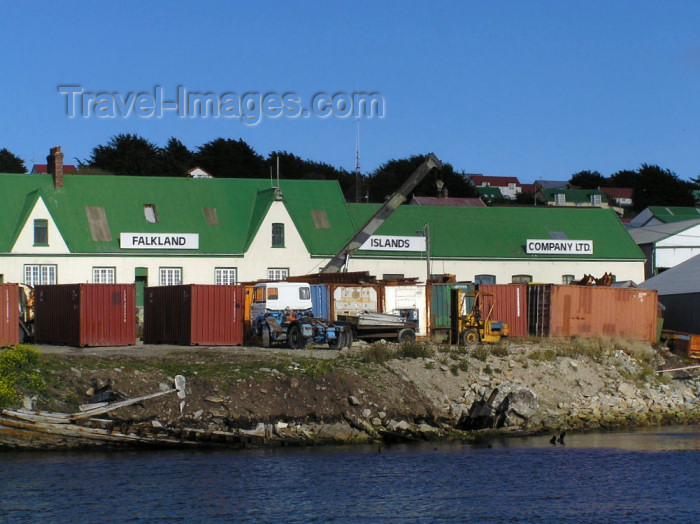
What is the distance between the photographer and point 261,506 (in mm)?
22938

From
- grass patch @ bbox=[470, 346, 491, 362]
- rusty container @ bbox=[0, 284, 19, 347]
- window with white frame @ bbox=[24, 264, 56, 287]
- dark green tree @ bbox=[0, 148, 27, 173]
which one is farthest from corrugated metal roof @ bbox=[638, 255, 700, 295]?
dark green tree @ bbox=[0, 148, 27, 173]

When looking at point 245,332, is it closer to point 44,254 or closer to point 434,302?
point 434,302

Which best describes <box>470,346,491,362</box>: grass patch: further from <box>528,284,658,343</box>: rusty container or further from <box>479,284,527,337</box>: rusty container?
<box>528,284,658,343</box>: rusty container

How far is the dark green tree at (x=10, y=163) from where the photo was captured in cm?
11956

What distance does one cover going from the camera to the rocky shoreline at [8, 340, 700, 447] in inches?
1178

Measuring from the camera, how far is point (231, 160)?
11694 centimetres

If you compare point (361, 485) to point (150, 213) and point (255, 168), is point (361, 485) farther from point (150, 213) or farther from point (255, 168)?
point (255, 168)

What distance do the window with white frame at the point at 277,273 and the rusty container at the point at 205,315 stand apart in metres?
17.9

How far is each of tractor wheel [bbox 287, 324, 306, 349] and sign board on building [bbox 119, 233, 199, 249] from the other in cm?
2074

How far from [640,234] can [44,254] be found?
153 ft

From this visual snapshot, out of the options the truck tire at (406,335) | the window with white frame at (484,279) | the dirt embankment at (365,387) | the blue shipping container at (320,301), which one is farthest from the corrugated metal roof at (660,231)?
the blue shipping container at (320,301)

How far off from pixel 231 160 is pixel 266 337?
79390mm

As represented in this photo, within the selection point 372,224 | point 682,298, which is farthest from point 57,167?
point 682,298

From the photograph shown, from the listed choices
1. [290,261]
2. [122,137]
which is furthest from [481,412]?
[122,137]
